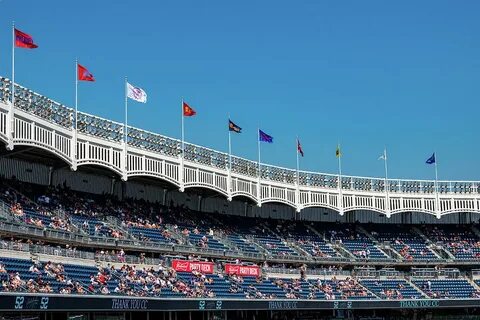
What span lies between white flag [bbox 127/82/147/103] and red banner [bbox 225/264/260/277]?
51.8ft

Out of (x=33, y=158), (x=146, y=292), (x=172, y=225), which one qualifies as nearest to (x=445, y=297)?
(x=172, y=225)

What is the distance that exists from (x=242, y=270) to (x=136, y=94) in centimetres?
1797

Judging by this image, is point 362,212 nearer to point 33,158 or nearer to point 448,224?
point 448,224

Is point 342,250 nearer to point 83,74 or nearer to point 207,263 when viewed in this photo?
point 207,263

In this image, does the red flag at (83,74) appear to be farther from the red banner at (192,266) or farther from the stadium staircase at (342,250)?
the stadium staircase at (342,250)

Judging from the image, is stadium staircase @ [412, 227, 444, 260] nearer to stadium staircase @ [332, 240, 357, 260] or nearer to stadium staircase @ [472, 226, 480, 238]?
stadium staircase @ [472, 226, 480, 238]

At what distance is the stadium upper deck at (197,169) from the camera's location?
5006 centimetres

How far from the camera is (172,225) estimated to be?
66.9 meters

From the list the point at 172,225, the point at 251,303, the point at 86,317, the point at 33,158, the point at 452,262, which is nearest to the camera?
the point at 86,317

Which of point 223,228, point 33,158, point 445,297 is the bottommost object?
point 445,297

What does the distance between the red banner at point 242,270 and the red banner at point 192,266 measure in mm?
2228

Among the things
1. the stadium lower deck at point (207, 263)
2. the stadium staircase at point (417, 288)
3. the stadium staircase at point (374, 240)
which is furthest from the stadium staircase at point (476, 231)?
the stadium staircase at point (417, 288)

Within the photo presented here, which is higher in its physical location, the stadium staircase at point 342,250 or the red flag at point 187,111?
the red flag at point 187,111

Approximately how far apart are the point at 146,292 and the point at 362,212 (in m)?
40.7
